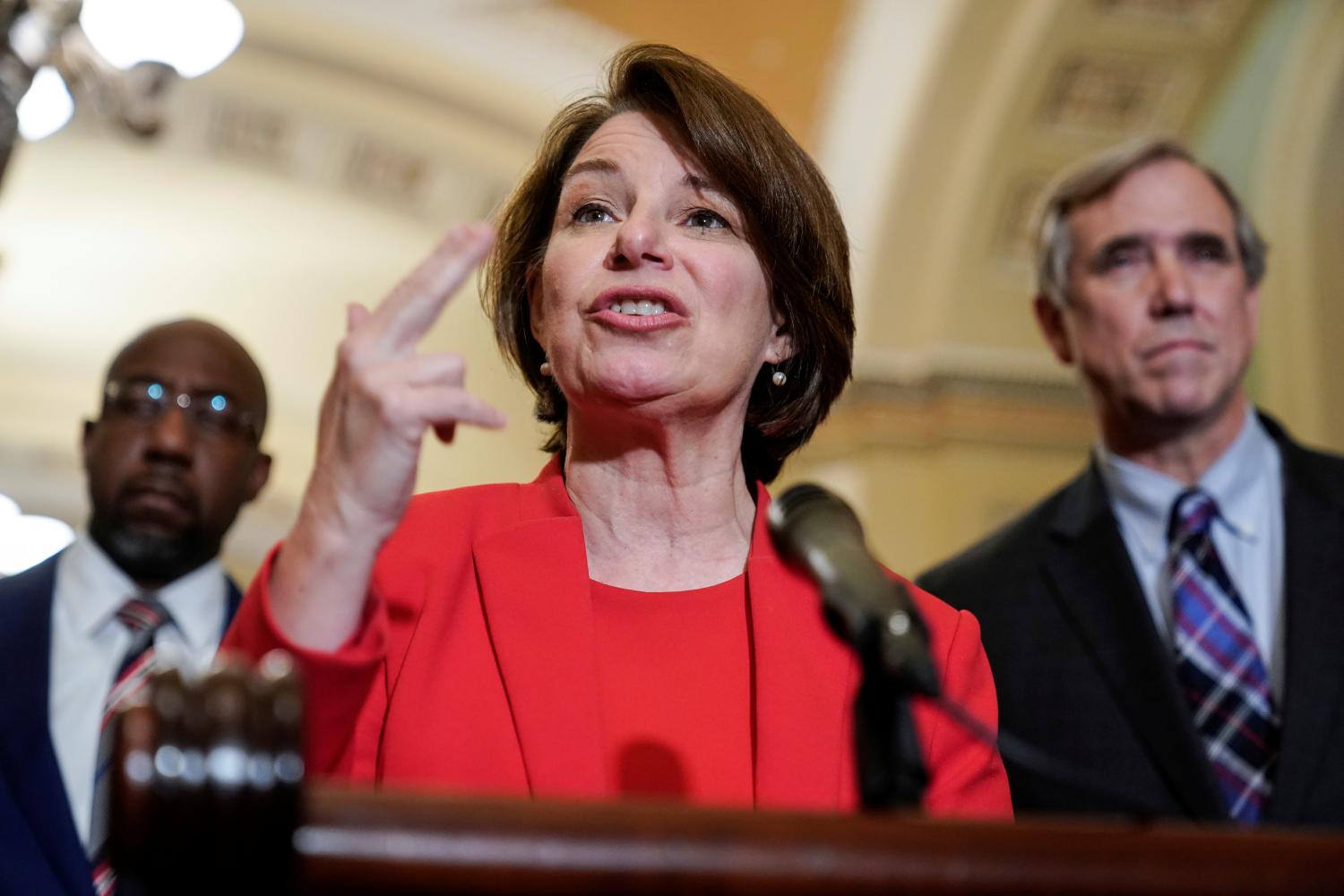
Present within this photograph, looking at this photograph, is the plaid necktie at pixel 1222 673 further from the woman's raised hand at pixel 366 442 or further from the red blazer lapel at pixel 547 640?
the woman's raised hand at pixel 366 442

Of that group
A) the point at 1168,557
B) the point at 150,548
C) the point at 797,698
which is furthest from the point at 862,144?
the point at 797,698

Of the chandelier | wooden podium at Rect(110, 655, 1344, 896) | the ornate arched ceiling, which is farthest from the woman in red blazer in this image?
the ornate arched ceiling

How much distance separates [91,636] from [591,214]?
1.10m

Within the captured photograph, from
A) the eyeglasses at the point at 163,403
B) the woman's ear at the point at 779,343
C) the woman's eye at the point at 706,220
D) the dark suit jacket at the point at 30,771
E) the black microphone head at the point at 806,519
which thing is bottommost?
the dark suit jacket at the point at 30,771

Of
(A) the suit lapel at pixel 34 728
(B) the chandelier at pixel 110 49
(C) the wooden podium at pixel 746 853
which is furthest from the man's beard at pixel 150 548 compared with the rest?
(B) the chandelier at pixel 110 49

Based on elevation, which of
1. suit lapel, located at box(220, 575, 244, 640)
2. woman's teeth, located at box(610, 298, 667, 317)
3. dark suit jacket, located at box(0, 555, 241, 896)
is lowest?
dark suit jacket, located at box(0, 555, 241, 896)

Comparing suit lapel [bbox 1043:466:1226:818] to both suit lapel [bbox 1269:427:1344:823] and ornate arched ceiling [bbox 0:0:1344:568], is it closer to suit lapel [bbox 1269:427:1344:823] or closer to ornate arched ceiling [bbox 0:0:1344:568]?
suit lapel [bbox 1269:427:1344:823]

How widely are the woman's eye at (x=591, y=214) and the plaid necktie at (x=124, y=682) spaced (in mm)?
817

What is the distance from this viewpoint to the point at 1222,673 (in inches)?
96.0

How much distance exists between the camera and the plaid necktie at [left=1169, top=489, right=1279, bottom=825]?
234 cm

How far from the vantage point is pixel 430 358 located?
1308 millimetres

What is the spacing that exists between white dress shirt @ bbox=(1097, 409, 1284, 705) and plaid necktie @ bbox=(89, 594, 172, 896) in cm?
163

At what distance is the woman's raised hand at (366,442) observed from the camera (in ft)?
4.23

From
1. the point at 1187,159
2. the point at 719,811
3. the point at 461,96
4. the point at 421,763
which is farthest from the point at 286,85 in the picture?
the point at 719,811
